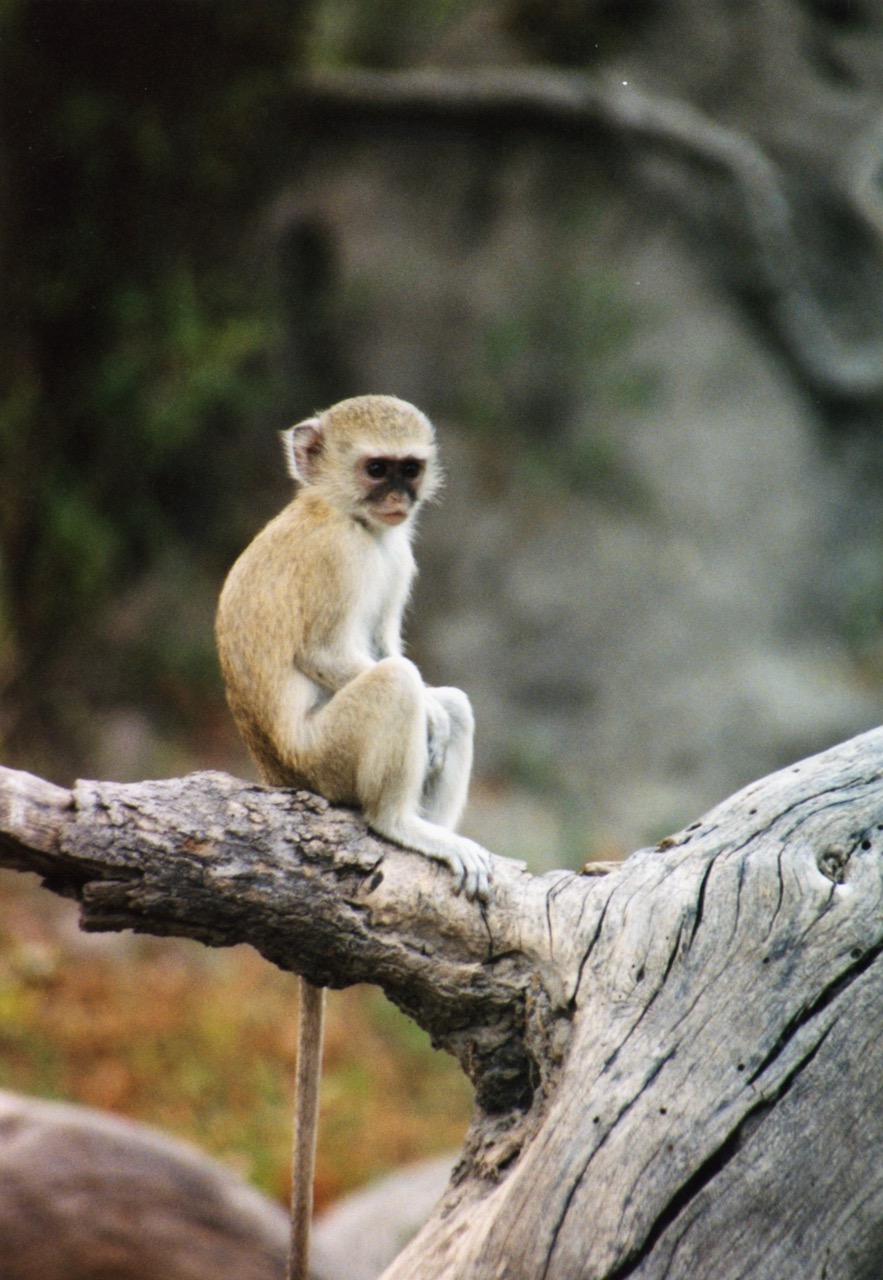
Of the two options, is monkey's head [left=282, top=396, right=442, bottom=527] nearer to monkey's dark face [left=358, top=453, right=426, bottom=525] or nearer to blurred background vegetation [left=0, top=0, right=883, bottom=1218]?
monkey's dark face [left=358, top=453, right=426, bottom=525]

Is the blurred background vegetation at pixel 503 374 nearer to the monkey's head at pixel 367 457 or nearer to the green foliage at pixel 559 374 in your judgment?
the green foliage at pixel 559 374

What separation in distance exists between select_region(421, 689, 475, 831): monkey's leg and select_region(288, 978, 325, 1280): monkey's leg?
0.85m

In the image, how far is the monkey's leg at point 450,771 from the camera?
14.6 ft

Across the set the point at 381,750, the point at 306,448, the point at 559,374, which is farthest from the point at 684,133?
the point at 381,750

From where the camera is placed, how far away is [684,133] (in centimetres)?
891

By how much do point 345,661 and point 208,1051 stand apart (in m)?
4.20

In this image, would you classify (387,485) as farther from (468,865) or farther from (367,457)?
(468,865)

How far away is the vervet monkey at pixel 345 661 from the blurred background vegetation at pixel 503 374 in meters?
4.29

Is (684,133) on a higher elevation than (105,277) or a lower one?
lower

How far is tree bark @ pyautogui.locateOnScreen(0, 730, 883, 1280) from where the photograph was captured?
3031mm

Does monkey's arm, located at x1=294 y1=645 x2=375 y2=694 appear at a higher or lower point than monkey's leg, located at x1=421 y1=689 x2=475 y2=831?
higher

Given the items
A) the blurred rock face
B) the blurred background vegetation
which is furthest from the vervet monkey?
the blurred rock face

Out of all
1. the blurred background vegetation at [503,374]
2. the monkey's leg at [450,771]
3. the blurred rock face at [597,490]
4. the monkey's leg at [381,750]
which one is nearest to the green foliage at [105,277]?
the blurred background vegetation at [503,374]

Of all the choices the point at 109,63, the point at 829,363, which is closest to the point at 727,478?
the point at 829,363
